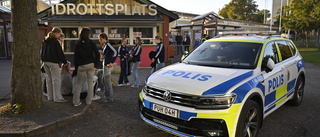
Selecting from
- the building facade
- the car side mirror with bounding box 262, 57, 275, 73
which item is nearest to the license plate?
the car side mirror with bounding box 262, 57, 275, 73

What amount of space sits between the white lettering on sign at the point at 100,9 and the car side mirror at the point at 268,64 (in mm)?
9179

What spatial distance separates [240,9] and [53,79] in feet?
189

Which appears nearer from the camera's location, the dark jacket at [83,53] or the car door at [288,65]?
the car door at [288,65]

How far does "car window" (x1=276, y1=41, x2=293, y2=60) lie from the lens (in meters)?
4.57

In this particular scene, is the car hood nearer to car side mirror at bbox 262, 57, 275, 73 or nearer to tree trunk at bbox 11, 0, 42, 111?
car side mirror at bbox 262, 57, 275, 73

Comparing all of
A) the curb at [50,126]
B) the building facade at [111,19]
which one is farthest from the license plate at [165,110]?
the building facade at [111,19]

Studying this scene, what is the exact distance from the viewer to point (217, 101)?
9.39 ft

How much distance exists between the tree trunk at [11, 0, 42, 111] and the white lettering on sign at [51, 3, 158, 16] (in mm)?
7682

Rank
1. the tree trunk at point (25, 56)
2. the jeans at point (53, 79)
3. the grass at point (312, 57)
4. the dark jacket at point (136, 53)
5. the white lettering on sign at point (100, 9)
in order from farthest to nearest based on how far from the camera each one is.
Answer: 1. the grass at point (312, 57)
2. the white lettering on sign at point (100, 9)
3. the dark jacket at point (136, 53)
4. the jeans at point (53, 79)
5. the tree trunk at point (25, 56)

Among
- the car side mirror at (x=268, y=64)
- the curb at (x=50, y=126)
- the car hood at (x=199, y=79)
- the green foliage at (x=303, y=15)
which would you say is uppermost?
the green foliage at (x=303, y=15)

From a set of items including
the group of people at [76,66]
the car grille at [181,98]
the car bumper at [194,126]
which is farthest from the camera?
the group of people at [76,66]

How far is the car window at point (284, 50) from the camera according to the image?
4.57m

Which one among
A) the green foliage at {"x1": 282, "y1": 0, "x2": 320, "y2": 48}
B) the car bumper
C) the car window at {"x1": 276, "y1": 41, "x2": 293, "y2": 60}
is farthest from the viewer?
the green foliage at {"x1": 282, "y1": 0, "x2": 320, "y2": 48}

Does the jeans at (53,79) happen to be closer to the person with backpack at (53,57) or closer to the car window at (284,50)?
the person with backpack at (53,57)
